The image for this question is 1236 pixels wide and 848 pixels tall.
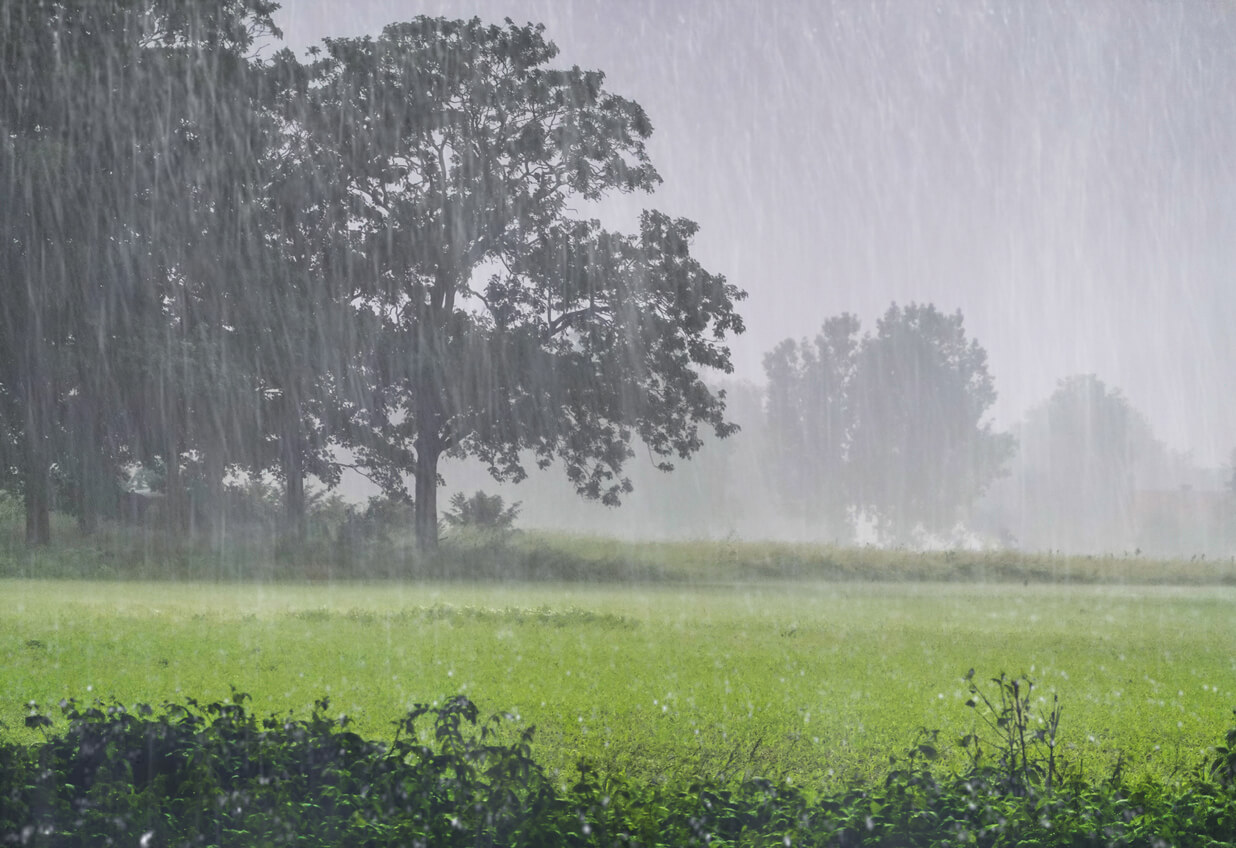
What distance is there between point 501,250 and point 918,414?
145 feet

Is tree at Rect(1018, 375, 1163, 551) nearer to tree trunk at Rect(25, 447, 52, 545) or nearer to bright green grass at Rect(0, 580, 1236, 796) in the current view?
bright green grass at Rect(0, 580, 1236, 796)

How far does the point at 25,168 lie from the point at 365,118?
44.7 ft

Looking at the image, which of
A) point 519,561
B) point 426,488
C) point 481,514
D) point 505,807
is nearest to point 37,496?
point 426,488

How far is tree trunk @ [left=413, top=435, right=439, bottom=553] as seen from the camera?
31.9 metres

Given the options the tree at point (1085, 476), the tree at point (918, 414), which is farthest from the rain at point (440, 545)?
the tree at point (1085, 476)

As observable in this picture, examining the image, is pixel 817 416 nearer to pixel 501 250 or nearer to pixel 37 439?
pixel 501 250

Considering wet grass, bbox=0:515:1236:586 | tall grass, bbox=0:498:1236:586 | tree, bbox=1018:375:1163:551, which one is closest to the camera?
wet grass, bbox=0:515:1236:586

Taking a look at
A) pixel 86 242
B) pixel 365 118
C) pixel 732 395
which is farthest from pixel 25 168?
pixel 732 395

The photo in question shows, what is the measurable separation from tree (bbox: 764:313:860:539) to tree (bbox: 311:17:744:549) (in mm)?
40790

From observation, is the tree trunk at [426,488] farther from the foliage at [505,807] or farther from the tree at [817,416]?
the tree at [817,416]

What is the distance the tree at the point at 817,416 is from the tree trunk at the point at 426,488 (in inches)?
1707

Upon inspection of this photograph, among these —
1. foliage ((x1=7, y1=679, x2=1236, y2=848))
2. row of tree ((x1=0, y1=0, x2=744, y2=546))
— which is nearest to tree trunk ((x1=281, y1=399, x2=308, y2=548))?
row of tree ((x1=0, y1=0, x2=744, y2=546))

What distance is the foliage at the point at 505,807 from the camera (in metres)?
4.72

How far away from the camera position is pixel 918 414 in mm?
70000
